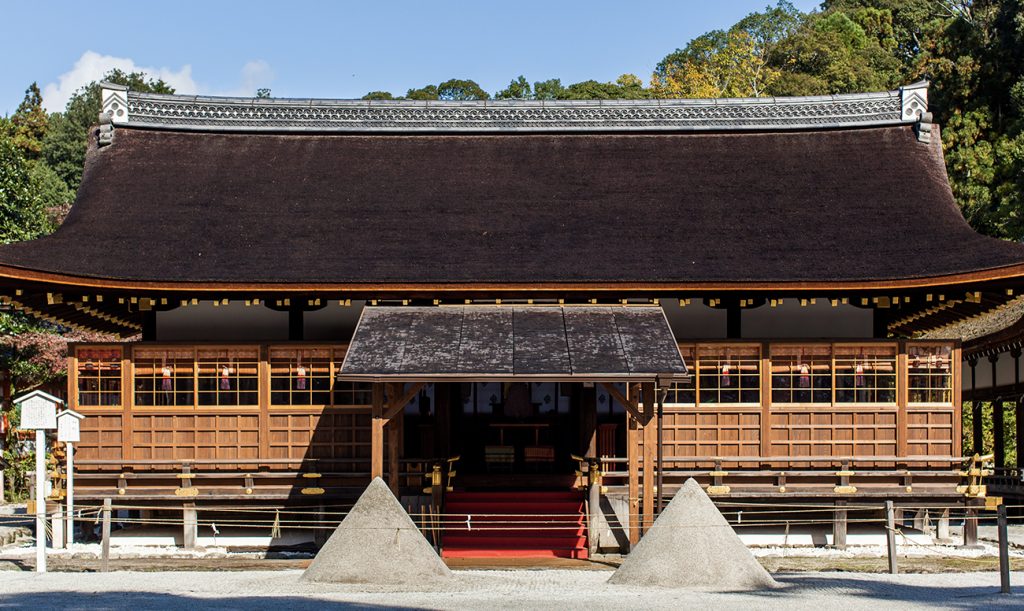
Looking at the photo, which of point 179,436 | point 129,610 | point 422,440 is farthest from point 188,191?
point 129,610

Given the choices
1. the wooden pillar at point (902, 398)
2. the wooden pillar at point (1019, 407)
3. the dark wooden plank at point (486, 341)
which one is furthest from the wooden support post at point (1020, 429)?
the dark wooden plank at point (486, 341)

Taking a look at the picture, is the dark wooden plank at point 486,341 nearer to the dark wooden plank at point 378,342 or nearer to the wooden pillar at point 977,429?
the dark wooden plank at point 378,342

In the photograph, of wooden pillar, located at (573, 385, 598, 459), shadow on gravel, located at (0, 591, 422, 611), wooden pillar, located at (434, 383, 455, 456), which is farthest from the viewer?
wooden pillar, located at (573, 385, 598, 459)

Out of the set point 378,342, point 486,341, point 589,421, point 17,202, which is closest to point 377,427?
point 378,342

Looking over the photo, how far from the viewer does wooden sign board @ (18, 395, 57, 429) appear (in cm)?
1636

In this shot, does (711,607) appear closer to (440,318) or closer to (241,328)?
(440,318)

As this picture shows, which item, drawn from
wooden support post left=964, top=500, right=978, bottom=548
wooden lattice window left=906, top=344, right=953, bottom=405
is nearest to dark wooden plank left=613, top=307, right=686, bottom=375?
wooden lattice window left=906, top=344, right=953, bottom=405

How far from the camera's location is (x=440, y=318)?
17953 mm

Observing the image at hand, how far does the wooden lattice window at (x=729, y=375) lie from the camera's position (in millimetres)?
18797

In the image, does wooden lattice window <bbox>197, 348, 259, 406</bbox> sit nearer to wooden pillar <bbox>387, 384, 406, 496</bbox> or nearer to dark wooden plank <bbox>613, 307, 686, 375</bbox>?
wooden pillar <bbox>387, 384, 406, 496</bbox>

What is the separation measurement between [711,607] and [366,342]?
6.80m

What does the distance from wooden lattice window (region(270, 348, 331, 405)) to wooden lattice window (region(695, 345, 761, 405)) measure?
5568 millimetres

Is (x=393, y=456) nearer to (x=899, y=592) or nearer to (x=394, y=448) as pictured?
(x=394, y=448)

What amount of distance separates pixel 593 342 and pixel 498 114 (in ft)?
24.4
